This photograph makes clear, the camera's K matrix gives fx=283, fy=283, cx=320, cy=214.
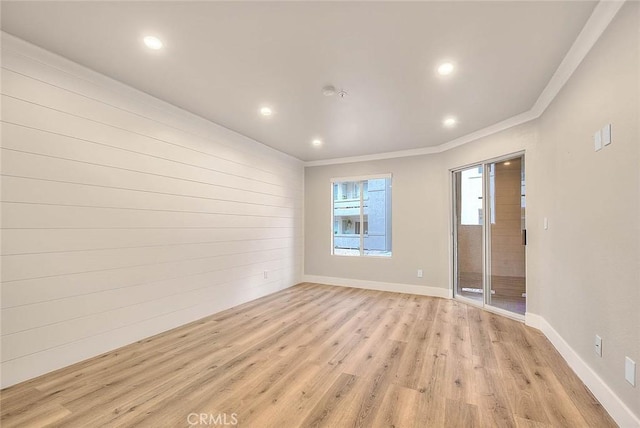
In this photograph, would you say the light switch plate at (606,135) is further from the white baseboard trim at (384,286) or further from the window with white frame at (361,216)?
the window with white frame at (361,216)

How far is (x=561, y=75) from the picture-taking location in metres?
2.52

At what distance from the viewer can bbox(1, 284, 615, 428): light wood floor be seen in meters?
1.81

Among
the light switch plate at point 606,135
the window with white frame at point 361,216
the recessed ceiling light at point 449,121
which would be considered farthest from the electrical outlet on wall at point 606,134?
the window with white frame at point 361,216

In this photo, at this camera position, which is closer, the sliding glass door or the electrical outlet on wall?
the electrical outlet on wall

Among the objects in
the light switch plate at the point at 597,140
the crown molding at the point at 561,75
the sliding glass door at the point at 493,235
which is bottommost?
the sliding glass door at the point at 493,235

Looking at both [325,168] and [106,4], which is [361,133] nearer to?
[325,168]

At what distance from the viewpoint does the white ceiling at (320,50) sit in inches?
72.1

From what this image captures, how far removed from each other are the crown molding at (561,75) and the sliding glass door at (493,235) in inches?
18.4

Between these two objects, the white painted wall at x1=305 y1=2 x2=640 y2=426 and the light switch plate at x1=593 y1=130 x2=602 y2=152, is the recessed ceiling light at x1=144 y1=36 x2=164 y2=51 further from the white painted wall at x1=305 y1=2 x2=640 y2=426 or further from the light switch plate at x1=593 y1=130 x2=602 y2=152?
the light switch plate at x1=593 y1=130 x2=602 y2=152

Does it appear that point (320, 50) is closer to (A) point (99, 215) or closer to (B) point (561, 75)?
(B) point (561, 75)

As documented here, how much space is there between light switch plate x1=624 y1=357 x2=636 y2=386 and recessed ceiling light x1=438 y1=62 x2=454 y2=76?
2.35 metres

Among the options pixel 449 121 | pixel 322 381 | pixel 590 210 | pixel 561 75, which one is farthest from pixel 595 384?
pixel 449 121

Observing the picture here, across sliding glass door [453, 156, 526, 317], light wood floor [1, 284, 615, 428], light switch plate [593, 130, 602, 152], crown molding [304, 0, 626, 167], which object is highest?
crown molding [304, 0, 626, 167]

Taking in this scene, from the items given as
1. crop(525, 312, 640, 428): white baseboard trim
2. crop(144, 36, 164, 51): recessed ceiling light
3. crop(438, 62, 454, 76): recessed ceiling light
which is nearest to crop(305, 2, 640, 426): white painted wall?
crop(525, 312, 640, 428): white baseboard trim
